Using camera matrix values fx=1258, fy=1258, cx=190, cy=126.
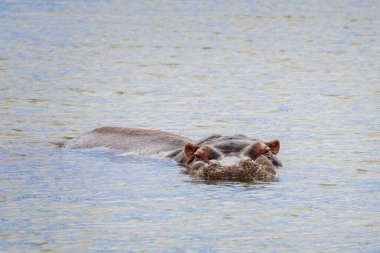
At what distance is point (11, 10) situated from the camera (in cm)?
3922

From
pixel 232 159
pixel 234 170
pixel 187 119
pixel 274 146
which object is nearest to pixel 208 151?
pixel 232 159

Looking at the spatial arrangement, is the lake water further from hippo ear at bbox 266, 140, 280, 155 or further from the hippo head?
hippo ear at bbox 266, 140, 280, 155

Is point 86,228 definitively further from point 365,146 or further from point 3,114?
point 3,114

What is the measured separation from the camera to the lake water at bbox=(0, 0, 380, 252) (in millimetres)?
11031

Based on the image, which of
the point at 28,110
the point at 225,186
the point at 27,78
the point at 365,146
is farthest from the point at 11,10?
the point at 225,186

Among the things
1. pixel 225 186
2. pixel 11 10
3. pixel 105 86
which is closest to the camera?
pixel 225 186

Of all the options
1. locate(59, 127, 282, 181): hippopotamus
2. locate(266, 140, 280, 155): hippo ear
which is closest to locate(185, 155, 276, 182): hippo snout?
locate(59, 127, 282, 181): hippopotamus

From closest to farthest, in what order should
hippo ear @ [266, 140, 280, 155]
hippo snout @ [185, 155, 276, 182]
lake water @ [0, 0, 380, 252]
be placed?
lake water @ [0, 0, 380, 252], hippo snout @ [185, 155, 276, 182], hippo ear @ [266, 140, 280, 155]

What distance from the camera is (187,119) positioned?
1908 centimetres

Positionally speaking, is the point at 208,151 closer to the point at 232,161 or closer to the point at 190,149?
the point at 232,161

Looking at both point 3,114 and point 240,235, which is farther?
point 3,114

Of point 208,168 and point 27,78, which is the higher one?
point 208,168

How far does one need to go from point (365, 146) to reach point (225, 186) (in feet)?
12.6

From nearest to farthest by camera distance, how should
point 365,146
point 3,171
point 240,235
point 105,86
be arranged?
point 240,235, point 3,171, point 365,146, point 105,86
